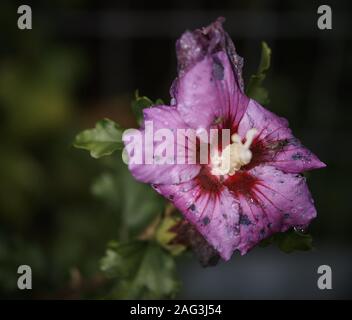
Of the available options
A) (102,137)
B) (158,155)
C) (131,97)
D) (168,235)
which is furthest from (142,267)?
(131,97)

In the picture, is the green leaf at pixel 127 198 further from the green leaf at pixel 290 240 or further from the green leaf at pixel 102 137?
the green leaf at pixel 290 240

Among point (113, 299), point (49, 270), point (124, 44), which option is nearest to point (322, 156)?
point (124, 44)

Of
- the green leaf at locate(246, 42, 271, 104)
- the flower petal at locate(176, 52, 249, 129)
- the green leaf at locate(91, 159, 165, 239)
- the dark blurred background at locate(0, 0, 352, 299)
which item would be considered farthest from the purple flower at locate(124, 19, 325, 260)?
the dark blurred background at locate(0, 0, 352, 299)

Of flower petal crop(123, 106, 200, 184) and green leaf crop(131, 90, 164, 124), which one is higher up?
green leaf crop(131, 90, 164, 124)

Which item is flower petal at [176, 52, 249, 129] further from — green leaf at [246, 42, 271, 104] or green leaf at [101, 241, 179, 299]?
green leaf at [101, 241, 179, 299]

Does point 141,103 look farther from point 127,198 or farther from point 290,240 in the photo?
point 127,198

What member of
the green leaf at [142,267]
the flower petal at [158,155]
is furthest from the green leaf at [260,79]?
the green leaf at [142,267]

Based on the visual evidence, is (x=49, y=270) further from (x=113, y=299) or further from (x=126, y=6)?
(x=126, y=6)

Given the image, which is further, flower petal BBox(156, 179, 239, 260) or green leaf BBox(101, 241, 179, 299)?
green leaf BBox(101, 241, 179, 299)
